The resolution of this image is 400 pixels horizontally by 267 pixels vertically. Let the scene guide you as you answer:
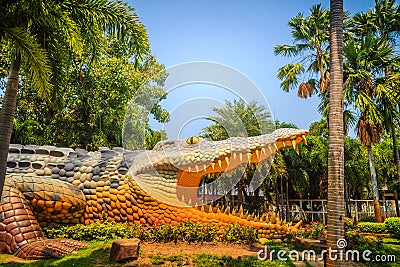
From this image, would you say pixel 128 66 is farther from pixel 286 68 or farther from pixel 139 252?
pixel 139 252

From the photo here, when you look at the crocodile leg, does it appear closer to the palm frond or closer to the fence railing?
the palm frond

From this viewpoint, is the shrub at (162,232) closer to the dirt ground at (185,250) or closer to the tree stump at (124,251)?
the dirt ground at (185,250)

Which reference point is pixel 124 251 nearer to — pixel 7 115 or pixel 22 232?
pixel 22 232

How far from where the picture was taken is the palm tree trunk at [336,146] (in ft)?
14.6

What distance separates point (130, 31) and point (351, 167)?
54.5 feet

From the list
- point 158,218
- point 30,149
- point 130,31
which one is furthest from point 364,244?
point 30,149

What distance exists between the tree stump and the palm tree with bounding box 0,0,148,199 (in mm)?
1908

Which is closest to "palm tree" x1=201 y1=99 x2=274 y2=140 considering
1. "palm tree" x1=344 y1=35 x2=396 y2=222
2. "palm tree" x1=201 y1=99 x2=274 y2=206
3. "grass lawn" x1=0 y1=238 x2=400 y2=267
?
"palm tree" x1=201 y1=99 x2=274 y2=206

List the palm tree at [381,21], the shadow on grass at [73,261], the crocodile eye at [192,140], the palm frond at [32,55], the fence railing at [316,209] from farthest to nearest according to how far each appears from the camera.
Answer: the fence railing at [316,209], the palm tree at [381,21], the crocodile eye at [192,140], the shadow on grass at [73,261], the palm frond at [32,55]

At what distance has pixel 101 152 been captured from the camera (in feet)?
25.7

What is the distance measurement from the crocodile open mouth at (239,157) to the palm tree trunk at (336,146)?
4.10ft

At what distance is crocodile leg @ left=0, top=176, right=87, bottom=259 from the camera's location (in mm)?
5074

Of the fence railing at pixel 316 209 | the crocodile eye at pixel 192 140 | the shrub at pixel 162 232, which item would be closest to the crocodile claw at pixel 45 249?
the shrub at pixel 162 232

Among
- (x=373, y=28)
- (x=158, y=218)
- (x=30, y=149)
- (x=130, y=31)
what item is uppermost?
(x=373, y=28)
